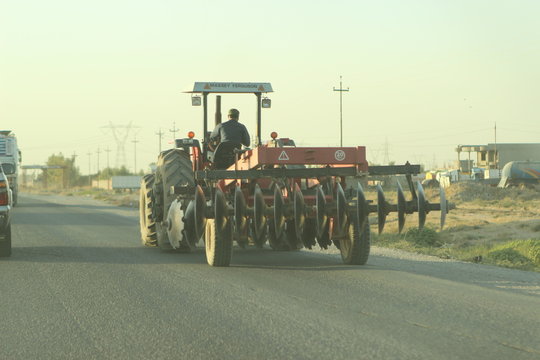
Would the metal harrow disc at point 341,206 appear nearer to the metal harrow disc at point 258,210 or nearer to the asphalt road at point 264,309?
the asphalt road at point 264,309

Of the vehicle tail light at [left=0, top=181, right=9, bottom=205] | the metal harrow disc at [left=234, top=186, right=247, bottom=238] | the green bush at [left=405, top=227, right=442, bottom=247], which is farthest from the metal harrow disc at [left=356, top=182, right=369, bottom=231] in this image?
the vehicle tail light at [left=0, top=181, right=9, bottom=205]

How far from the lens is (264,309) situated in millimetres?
7957

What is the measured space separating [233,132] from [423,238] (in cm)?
597

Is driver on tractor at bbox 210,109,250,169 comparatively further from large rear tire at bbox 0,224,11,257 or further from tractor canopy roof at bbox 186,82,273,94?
large rear tire at bbox 0,224,11,257

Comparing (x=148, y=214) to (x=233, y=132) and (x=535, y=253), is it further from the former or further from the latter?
(x=535, y=253)

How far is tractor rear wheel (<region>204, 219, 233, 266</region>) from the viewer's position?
11117mm

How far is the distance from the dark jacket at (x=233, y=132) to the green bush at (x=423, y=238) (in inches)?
207

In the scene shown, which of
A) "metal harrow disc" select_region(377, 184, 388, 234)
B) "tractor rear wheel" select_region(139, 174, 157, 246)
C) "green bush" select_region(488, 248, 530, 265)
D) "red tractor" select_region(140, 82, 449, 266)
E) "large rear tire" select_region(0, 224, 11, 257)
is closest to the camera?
"metal harrow disc" select_region(377, 184, 388, 234)

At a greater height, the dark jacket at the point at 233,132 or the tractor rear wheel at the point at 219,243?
the dark jacket at the point at 233,132

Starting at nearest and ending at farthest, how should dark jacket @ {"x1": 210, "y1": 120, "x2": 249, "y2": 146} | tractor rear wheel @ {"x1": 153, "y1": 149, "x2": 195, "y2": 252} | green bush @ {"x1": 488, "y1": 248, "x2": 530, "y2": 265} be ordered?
dark jacket @ {"x1": 210, "y1": 120, "x2": 249, "y2": 146}, green bush @ {"x1": 488, "y1": 248, "x2": 530, "y2": 265}, tractor rear wheel @ {"x1": 153, "y1": 149, "x2": 195, "y2": 252}

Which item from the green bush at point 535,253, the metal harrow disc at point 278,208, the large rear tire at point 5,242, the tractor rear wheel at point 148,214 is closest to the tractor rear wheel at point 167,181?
Result: the tractor rear wheel at point 148,214

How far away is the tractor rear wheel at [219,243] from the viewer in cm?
1112

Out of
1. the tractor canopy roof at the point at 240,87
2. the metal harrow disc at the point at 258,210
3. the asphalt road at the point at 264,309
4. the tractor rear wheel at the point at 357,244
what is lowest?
the asphalt road at the point at 264,309

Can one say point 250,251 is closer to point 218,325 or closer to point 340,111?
point 218,325
